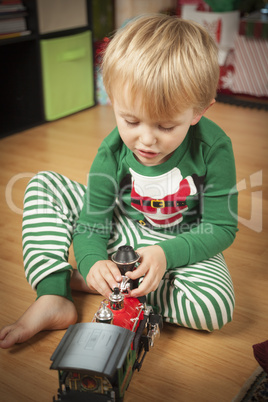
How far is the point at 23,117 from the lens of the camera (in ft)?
7.04

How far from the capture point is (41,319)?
832 mm

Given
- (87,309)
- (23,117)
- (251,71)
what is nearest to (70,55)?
(23,117)

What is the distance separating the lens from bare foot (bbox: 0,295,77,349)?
81 centimetres

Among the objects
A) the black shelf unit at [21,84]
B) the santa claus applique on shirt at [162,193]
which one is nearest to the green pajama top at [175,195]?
the santa claus applique on shirt at [162,193]

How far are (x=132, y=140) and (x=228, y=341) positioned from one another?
0.41 metres

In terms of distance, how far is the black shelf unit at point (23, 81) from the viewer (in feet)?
6.60

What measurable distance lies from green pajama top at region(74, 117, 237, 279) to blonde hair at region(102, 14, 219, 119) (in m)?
0.12

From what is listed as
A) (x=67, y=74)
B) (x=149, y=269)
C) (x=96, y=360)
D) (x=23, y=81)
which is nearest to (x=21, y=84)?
(x=23, y=81)

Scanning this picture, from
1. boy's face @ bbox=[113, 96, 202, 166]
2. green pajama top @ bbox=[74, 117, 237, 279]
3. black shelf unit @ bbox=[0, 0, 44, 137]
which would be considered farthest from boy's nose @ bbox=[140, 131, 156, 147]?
black shelf unit @ bbox=[0, 0, 44, 137]

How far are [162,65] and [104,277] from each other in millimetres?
359

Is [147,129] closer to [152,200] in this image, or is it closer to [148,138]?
[148,138]

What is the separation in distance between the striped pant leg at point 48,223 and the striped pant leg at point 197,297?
0.20 m

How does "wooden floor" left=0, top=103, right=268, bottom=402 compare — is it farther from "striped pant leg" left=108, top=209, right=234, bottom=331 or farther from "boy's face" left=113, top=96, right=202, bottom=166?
"boy's face" left=113, top=96, right=202, bottom=166

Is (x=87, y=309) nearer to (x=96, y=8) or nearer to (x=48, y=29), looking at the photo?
(x=48, y=29)
